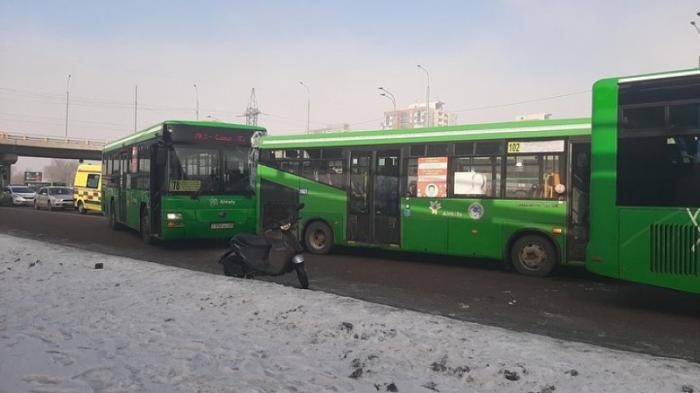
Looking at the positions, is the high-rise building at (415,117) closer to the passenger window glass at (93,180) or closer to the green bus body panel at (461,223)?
the passenger window glass at (93,180)

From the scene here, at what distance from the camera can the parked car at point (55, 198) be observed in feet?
116

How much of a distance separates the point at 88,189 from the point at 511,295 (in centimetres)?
2955

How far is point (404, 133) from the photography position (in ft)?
40.1

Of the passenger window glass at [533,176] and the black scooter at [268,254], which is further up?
the passenger window glass at [533,176]

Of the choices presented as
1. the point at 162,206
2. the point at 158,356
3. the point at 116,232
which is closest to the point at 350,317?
the point at 158,356

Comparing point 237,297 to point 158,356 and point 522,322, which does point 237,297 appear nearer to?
point 158,356

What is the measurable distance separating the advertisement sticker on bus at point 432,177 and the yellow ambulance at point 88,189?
24972 millimetres

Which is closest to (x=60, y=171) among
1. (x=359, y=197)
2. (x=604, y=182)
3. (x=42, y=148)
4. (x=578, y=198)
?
(x=42, y=148)

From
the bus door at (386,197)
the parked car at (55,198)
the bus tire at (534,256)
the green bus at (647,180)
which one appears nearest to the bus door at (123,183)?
the bus door at (386,197)

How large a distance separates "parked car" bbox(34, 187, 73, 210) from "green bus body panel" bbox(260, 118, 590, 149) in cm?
2605

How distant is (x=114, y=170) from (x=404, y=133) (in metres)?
11.3

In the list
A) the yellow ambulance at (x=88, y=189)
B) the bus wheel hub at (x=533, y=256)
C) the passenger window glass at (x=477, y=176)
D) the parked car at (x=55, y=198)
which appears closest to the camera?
the bus wheel hub at (x=533, y=256)

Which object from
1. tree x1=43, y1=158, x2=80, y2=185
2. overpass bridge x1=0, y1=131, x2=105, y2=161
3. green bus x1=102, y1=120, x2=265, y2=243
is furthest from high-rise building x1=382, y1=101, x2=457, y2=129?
tree x1=43, y1=158, x2=80, y2=185

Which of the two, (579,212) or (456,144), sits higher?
(456,144)
